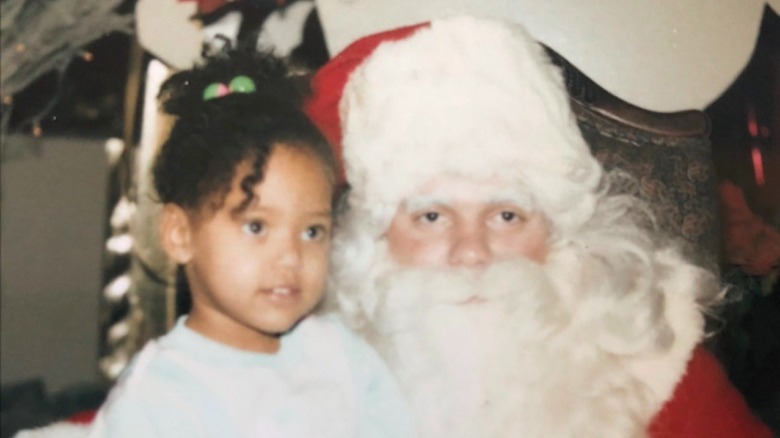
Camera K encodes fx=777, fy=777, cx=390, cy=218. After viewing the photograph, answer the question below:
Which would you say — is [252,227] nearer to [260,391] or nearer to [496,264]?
[260,391]

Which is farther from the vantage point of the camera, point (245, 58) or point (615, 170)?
point (615, 170)

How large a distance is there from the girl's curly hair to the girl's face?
0.6 inches

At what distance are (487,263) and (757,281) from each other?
0.42m

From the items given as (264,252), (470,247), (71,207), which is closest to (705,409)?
(470,247)

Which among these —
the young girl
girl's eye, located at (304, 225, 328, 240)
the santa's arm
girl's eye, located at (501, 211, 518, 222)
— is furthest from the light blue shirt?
the santa's arm

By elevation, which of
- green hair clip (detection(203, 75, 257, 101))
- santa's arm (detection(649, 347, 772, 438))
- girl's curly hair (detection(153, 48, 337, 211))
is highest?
green hair clip (detection(203, 75, 257, 101))

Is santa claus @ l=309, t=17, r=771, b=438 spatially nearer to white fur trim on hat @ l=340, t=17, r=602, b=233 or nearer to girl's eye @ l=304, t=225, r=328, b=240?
white fur trim on hat @ l=340, t=17, r=602, b=233

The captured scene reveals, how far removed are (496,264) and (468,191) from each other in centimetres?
10

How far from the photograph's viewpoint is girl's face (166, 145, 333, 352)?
0.89m

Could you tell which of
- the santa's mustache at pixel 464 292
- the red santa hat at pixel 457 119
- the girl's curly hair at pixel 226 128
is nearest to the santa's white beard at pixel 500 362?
the santa's mustache at pixel 464 292

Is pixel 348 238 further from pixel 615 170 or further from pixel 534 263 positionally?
pixel 615 170

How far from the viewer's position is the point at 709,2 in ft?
3.79

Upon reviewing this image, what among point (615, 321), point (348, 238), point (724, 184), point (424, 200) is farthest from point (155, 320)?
point (724, 184)

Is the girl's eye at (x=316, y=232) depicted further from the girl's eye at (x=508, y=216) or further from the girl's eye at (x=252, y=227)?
the girl's eye at (x=508, y=216)
